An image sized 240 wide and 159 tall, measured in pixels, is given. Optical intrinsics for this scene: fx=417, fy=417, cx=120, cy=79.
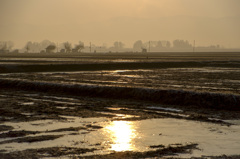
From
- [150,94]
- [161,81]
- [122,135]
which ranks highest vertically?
[122,135]

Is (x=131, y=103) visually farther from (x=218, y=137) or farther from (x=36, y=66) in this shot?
(x=36, y=66)

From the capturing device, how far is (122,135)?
14602 millimetres

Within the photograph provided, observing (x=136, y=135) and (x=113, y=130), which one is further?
(x=113, y=130)

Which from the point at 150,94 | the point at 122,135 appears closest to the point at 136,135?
the point at 122,135

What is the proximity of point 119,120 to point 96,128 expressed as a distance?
7.02 feet

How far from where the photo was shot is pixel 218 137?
47.5 ft

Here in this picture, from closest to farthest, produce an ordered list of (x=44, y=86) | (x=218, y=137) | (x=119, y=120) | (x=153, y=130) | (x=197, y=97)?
(x=218, y=137) < (x=153, y=130) < (x=119, y=120) < (x=197, y=97) < (x=44, y=86)

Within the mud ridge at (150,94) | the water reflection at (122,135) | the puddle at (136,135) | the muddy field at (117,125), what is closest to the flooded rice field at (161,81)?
the mud ridge at (150,94)

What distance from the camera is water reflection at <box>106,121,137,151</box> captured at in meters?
12.9

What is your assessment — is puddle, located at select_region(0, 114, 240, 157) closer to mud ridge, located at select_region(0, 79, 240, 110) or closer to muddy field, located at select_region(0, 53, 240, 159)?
muddy field, located at select_region(0, 53, 240, 159)

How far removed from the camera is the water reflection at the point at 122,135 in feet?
42.3

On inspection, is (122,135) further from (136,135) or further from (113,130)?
(113,130)

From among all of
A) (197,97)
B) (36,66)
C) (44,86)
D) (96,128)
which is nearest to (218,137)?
(96,128)

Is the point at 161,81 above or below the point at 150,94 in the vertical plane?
below
